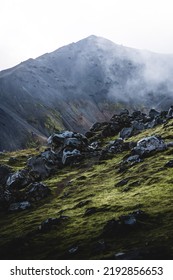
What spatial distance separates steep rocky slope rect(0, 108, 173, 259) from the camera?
39.1 m

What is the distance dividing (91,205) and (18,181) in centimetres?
2717

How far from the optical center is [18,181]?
81.2 metres

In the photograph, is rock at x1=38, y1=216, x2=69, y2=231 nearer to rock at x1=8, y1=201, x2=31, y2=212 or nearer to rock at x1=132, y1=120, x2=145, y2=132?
rock at x1=8, y1=201, x2=31, y2=212

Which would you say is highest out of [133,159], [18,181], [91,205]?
[18,181]

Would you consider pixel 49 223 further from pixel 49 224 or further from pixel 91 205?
pixel 91 205

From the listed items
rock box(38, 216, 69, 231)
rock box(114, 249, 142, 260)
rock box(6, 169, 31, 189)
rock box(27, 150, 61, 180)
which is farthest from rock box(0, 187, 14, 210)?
rock box(114, 249, 142, 260)

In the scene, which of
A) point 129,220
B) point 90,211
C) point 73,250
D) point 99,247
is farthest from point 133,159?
point 99,247

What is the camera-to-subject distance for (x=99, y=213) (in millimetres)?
52531

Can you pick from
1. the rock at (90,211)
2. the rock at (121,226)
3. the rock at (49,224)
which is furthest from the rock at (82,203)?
the rock at (121,226)

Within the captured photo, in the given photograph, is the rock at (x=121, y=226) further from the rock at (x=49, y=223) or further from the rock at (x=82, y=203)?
the rock at (x=82, y=203)

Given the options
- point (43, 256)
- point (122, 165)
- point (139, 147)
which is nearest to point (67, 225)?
point (43, 256)

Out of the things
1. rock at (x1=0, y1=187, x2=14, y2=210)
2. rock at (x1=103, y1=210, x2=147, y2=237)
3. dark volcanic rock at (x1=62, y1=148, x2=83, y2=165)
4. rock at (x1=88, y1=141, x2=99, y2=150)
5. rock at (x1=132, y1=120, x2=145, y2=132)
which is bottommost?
rock at (x1=132, y1=120, x2=145, y2=132)

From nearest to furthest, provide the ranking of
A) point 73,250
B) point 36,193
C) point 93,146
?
point 73,250 < point 36,193 < point 93,146

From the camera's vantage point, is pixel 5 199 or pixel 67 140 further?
pixel 67 140
